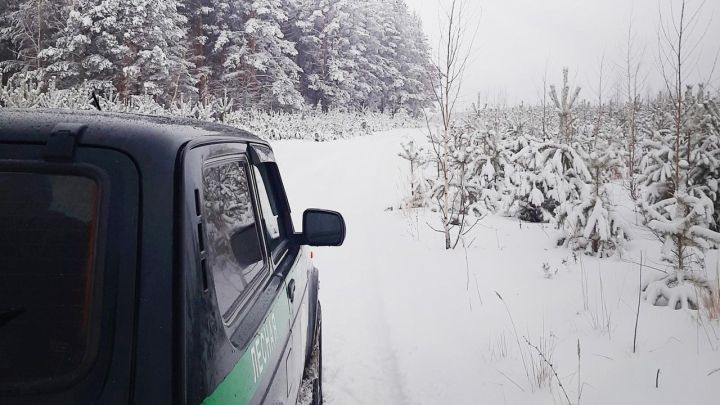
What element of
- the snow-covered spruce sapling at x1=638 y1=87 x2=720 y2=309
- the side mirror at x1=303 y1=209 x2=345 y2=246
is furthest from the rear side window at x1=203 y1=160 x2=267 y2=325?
the snow-covered spruce sapling at x1=638 y1=87 x2=720 y2=309

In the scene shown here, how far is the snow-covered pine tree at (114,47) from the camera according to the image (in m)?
22.5

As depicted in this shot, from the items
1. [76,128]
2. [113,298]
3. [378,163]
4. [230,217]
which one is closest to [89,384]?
[113,298]

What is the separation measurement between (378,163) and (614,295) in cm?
1413

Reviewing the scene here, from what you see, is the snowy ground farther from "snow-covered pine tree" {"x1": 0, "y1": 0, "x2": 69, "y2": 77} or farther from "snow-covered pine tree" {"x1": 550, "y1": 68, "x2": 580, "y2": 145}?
"snow-covered pine tree" {"x1": 0, "y1": 0, "x2": 69, "y2": 77}

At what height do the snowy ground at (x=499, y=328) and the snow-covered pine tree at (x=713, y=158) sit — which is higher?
the snow-covered pine tree at (x=713, y=158)

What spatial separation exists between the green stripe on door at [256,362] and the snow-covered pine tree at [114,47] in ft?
79.8

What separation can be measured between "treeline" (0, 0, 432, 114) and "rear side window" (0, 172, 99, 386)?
6433 millimetres

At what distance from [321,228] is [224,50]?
112 feet

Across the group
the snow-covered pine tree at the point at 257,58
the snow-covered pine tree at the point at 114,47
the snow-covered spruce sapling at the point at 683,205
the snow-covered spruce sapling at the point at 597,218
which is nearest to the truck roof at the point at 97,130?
the snow-covered spruce sapling at the point at 683,205

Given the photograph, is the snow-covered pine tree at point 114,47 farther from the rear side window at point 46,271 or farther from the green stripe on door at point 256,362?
the rear side window at point 46,271

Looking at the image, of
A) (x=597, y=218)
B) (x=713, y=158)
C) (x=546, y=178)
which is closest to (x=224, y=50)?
(x=546, y=178)

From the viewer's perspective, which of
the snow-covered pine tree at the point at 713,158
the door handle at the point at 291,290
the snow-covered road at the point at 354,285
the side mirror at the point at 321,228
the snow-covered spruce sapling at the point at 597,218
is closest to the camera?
the door handle at the point at 291,290

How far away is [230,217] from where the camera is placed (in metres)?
1.57

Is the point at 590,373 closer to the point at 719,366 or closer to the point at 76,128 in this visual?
the point at 719,366
